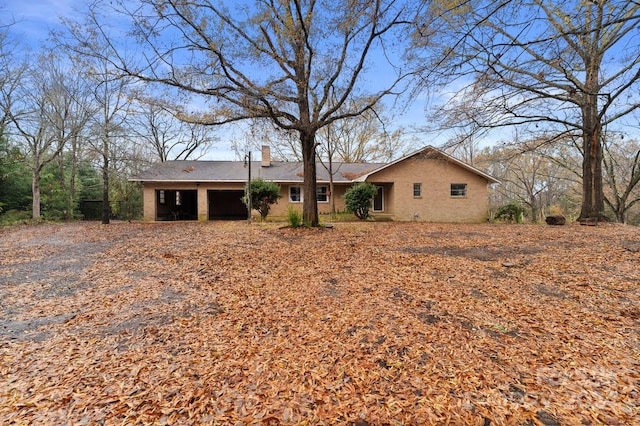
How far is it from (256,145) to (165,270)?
1943 cm

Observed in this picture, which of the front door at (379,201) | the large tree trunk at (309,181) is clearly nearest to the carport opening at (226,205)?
the front door at (379,201)

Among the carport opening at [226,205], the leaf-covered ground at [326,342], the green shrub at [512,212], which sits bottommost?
the leaf-covered ground at [326,342]

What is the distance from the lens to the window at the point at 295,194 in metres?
19.3

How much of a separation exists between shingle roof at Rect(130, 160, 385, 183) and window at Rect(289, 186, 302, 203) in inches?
29.3

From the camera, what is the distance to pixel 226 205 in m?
23.1

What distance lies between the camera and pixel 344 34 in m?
9.98

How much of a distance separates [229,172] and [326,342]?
1785 cm

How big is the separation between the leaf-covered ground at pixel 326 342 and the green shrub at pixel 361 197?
9.81m

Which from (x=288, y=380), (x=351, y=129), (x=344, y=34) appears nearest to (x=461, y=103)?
(x=344, y=34)

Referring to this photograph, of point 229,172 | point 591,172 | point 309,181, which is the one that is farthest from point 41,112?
point 591,172

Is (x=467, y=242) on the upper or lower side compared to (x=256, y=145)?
lower

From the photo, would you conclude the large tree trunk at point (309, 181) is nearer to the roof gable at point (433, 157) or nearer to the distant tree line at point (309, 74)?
the distant tree line at point (309, 74)

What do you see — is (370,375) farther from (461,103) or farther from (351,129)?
(351,129)

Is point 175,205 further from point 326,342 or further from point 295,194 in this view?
point 326,342
